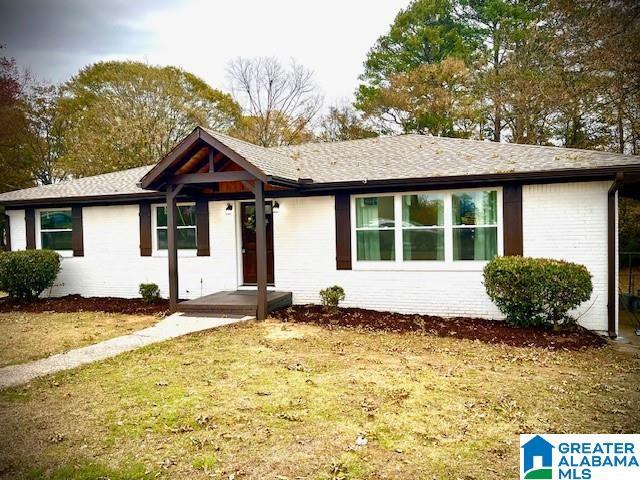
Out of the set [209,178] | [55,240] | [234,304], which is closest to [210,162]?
[209,178]

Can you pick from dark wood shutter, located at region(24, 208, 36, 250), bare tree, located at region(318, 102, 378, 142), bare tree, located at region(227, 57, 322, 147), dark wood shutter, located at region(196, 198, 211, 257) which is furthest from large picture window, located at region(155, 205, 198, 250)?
bare tree, located at region(227, 57, 322, 147)

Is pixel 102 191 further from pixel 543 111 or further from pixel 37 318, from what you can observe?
pixel 543 111

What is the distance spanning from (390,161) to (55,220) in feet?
32.3

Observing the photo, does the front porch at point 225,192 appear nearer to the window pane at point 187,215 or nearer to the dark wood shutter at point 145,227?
the window pane at point 187,215

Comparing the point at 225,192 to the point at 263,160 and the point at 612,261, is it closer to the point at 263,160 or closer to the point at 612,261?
the point at 263,160

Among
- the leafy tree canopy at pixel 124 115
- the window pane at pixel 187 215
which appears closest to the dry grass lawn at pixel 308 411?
the window pane at pixel 187 215

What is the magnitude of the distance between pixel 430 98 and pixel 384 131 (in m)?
3.09

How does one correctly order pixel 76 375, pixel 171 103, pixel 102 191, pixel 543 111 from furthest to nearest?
1. pixel 171 103
2. pixel 543 111
3. pixel 102 191
4. pixel 76 375

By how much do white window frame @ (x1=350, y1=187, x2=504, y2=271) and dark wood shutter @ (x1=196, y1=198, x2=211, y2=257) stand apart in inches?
151

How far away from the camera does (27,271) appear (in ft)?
37.8

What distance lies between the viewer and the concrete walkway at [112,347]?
19.4 feet

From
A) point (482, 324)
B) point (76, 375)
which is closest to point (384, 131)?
point (482, 324)

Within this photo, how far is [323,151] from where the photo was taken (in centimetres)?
1276

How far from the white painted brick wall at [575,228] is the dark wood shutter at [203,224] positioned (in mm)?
7408
